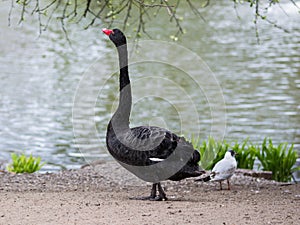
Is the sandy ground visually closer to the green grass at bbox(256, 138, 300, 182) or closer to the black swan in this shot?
the black swan

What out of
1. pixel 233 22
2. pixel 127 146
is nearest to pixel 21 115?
pixel 127 146

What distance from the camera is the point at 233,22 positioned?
31094mm

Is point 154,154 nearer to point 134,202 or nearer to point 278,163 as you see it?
point 134,202

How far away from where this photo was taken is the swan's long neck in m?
6.70

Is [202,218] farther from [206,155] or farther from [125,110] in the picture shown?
[206,155]

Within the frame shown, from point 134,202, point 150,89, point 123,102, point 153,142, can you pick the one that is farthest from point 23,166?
point 150,89

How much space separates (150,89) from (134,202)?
11608 millimetres

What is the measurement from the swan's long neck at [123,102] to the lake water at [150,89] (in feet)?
10.6

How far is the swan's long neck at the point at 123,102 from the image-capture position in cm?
670

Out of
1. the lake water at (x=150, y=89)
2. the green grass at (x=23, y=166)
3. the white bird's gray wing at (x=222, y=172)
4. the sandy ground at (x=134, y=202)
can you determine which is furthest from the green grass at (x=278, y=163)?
the green grass at (x=23, y=166)

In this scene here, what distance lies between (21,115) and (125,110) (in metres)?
9.42

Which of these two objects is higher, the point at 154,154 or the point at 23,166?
the point at 154,154

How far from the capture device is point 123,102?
22.5 feet

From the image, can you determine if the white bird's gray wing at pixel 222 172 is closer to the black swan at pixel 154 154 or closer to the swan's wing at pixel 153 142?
the black swan at pixel 154 154
